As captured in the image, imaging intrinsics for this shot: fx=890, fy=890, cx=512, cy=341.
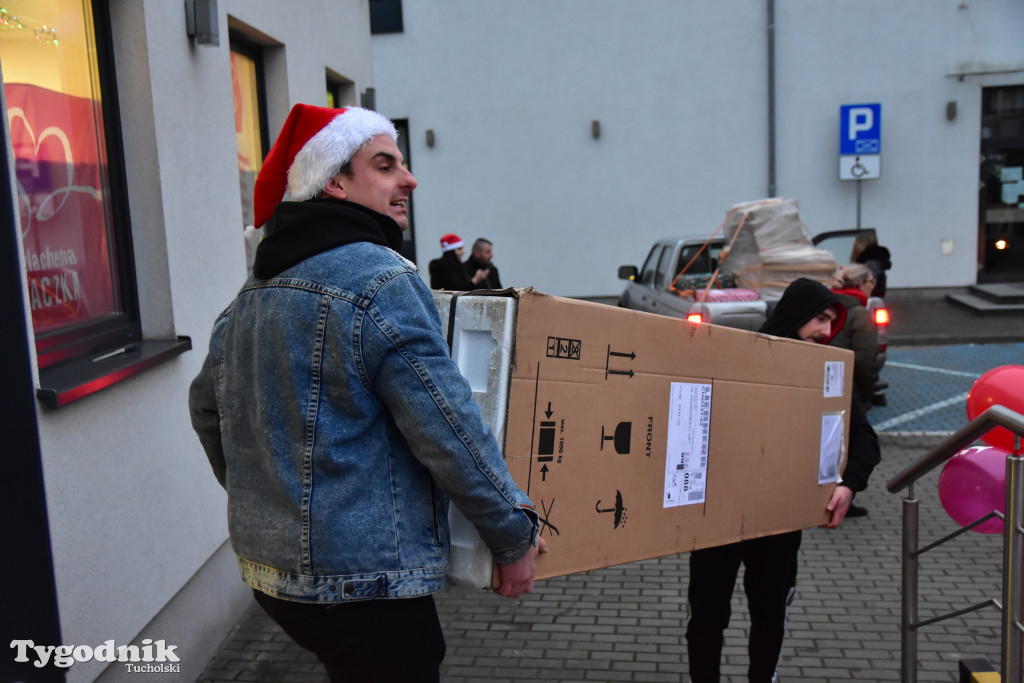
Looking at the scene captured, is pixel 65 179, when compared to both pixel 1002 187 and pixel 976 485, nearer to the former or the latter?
pixel 976 485

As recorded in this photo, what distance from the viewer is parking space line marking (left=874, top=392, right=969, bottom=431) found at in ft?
26.5

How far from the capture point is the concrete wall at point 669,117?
1453 cm

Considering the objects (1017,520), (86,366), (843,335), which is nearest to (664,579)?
(843,335)

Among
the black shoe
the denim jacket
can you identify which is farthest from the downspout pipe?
the denim jacket

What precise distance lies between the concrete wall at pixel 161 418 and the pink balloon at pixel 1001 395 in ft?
9.88

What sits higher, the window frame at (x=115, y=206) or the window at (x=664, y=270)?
the window frame at (x=115, y=206)

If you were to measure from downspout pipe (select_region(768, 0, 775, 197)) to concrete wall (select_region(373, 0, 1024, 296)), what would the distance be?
0.09 meters

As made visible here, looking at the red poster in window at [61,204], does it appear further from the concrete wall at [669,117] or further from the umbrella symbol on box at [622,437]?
the concrete wall at [669,117]

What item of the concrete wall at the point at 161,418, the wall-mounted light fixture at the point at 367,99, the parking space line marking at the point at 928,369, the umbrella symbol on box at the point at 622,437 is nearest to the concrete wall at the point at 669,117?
the parking space line marking at the point at 928,369

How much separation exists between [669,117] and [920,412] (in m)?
8.09

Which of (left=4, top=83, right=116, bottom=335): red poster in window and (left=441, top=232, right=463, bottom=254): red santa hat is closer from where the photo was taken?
(left=4, top=83, right=116, bottom=335): red poster in window

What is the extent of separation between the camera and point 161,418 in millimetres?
3543

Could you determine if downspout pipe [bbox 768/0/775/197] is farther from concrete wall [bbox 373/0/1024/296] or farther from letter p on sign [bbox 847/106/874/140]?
letter p on sign [bbox 847/106/874/140]

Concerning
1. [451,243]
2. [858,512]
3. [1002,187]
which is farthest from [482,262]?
[1002,187]
